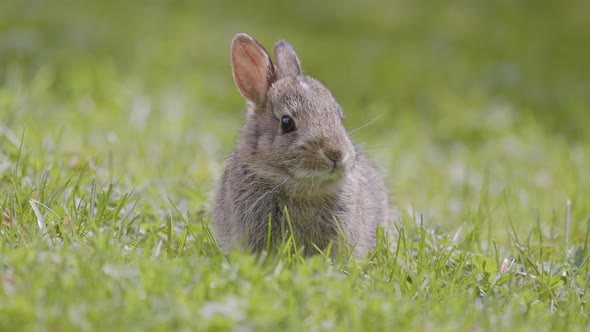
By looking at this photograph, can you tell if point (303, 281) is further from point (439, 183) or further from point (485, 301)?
point (439, 183)

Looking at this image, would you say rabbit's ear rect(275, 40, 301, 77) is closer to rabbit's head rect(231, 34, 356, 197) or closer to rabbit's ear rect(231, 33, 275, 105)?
rabbit's head rect(231, 34, 356, 197)

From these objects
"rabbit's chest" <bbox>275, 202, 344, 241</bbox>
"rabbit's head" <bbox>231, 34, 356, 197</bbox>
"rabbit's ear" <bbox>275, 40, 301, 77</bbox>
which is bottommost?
"rabbit's chest" <bbox>275, 202, 344, 241</bbox>

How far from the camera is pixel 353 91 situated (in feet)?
31.2

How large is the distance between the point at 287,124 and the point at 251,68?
0.53 meters

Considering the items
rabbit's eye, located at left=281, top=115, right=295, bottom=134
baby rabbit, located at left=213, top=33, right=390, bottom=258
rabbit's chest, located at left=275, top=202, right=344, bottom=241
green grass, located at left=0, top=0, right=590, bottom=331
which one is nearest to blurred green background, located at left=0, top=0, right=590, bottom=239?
green grass, located at left=0, top=0, right=590, bottom=331

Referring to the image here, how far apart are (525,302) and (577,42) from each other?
9557 millimetres

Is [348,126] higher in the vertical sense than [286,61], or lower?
lower

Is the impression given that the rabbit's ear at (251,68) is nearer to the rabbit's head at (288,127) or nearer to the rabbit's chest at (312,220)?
the rabbit's head at (288,127)

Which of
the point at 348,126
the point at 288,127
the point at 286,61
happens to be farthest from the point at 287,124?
the point at 348,126

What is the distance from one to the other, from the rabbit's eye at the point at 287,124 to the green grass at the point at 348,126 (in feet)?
2.40

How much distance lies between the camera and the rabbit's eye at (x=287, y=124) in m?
4.59

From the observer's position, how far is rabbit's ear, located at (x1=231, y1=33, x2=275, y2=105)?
16.0ft

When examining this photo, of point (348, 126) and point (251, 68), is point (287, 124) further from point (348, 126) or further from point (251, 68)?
point (348, 126)

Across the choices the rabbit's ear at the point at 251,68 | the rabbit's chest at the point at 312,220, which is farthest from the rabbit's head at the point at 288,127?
the rabbit's chest at the point at 312,220
